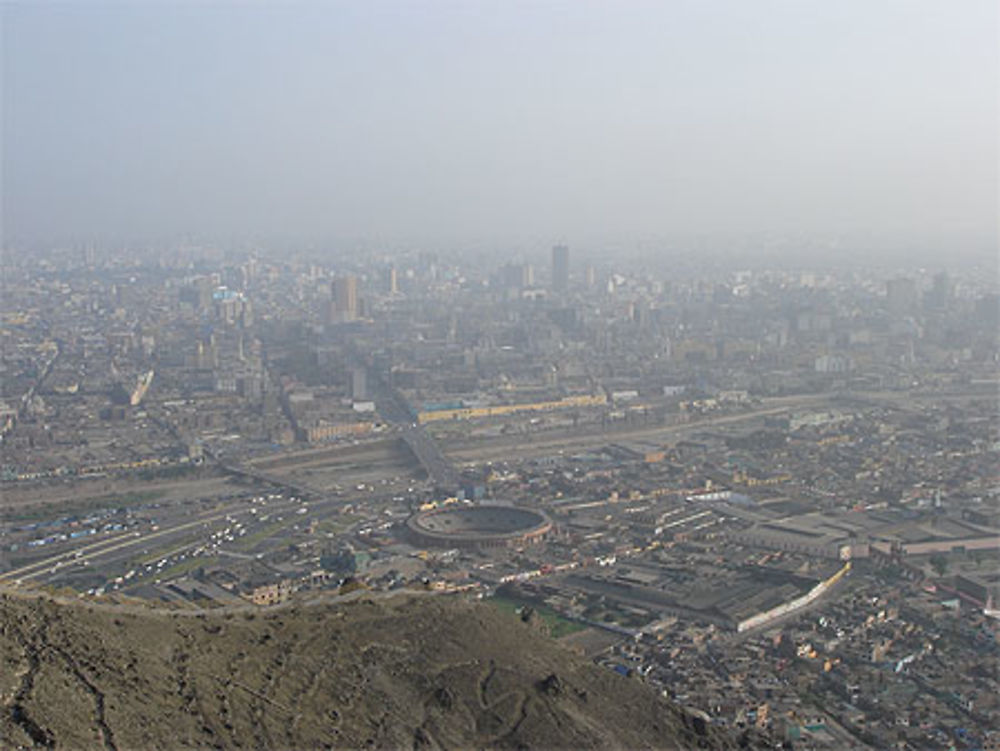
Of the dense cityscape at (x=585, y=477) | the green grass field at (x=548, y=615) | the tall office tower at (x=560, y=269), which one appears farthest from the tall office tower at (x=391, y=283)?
the green grass field at (x=548, y=615)

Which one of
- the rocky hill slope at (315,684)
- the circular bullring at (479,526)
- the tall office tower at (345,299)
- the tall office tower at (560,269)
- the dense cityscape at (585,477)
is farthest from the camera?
the tall office tower at (560,269)

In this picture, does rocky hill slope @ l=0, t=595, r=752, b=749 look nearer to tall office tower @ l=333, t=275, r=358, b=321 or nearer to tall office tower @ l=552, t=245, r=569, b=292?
tall office tower @ l=333, t=275, r=358, b=321

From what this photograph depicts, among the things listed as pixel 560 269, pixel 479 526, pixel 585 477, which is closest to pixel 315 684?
pixel 479 526

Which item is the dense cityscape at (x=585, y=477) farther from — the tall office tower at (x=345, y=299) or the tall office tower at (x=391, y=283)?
the tall office tower at (x=391, y=283)

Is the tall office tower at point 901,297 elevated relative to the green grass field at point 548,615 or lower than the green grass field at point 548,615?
elevated

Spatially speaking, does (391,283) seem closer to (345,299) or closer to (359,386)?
(345,299)

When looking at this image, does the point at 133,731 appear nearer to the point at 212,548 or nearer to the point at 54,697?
the point at 54,697

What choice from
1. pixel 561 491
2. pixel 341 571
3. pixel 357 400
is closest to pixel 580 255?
pixel 357 400
